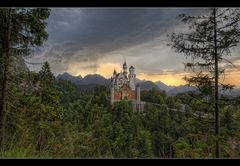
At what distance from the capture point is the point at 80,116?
8.10 meters

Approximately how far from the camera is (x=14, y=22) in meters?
5.43

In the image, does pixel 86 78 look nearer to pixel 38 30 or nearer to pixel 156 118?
pixel 156 118

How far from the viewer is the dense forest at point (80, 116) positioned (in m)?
4.57

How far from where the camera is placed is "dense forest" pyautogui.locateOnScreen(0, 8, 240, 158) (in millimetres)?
4570

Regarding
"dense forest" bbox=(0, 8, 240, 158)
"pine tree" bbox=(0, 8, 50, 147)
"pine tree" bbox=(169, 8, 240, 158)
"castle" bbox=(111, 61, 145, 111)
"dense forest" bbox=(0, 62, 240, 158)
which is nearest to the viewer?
"dense forest" bbox=(0, 62, 240, 158)

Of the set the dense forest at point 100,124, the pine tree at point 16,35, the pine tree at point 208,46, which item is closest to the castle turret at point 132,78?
the dense forest at point 100,124

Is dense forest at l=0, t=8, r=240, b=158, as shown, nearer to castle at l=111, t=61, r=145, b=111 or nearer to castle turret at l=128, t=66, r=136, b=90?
castle at l=111, t=61, r=145, b=111

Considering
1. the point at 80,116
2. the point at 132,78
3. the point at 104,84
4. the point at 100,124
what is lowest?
the point at 100,124

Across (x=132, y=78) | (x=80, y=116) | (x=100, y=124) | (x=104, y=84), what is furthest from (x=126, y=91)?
(x=100, y=124)

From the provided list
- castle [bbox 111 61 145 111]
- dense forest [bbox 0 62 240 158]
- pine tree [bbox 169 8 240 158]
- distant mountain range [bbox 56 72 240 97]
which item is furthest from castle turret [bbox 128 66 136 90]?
pine tree [bbox 169 8 240 158]

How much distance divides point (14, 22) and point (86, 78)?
595 cm

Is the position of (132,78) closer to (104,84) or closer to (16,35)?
(104,84)

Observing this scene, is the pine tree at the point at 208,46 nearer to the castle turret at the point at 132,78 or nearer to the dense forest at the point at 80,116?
the dense forest at the point at 80,116
